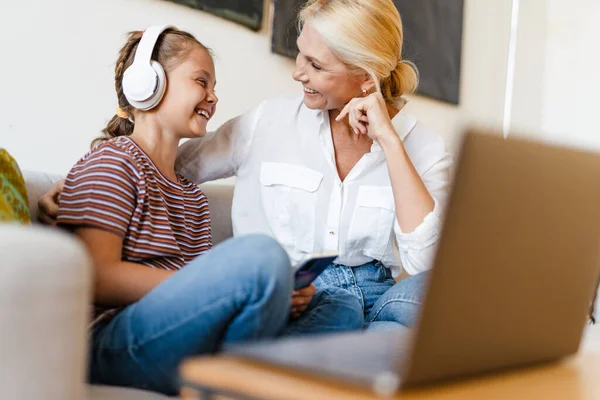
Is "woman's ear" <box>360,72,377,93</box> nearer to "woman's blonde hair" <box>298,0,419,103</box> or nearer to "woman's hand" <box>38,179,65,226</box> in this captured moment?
"woman's blonde hair" <box>298,0,419,103</box>

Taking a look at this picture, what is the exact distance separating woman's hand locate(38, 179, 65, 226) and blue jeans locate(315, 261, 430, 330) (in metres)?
0.57

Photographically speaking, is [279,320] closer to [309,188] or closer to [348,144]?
[309,188]

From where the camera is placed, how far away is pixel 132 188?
1215 mm

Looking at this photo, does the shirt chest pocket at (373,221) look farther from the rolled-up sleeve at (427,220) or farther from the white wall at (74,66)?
the white wall at (74,66)

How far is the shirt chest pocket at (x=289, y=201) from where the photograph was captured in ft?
5.40

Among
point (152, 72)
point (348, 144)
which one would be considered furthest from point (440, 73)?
point (152, 72)

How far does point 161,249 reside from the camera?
1.24m

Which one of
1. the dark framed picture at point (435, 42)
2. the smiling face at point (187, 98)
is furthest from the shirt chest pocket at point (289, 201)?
the dark framed picture at point (435, 42)

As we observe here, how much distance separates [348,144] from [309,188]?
173mm

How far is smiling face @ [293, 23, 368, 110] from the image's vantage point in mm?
1697

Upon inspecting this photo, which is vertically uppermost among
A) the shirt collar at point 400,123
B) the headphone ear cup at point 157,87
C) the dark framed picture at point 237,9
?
the dark framed picture at point 237,9

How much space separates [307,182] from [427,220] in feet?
1.00

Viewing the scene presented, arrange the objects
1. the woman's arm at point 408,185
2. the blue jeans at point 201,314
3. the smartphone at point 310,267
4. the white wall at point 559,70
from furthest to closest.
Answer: the white wall at point 559,70 < the woman's arm at point 408,185 < the smartphone at point 310,267 < the blue jeans at point 201,314

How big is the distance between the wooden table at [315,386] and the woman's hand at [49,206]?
2.16 feet
